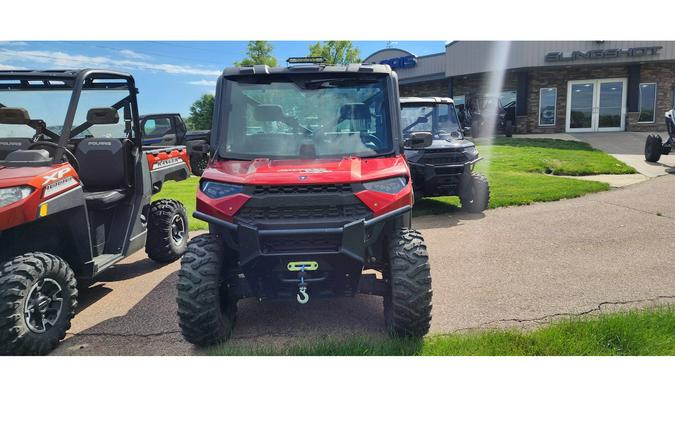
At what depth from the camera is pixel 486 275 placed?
5.45 meters

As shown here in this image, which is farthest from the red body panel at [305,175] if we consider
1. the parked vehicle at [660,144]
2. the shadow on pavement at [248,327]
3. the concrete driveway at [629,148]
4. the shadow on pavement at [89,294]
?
the parked vehicle at [660,144]

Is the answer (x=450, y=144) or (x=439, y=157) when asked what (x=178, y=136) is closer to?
(x=439, y=157)

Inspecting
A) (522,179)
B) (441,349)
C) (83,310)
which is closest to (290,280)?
(441,349)

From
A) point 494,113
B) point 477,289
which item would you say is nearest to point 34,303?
point 477,289

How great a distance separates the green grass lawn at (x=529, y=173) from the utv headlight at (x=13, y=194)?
2656mm

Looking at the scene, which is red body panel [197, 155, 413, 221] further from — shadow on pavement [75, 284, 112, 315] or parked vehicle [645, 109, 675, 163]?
parked vehicle [645, 109, 675, 163]

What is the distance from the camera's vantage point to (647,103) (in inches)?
836

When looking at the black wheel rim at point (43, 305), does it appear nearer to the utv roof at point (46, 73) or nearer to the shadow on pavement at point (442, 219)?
the utv roof at point (46, 73)

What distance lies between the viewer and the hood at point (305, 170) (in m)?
3.53

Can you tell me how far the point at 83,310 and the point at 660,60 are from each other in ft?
76.2

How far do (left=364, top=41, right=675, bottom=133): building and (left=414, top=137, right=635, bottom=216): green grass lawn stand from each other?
496cm

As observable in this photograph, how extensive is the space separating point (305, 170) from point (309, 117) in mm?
628

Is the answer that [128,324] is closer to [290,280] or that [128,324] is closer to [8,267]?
[8,267]

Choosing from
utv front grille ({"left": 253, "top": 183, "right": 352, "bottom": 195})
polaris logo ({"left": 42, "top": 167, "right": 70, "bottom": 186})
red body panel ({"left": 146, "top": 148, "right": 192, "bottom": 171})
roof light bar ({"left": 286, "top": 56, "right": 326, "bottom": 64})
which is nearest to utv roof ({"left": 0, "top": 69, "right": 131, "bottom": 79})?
polaris logo ({"left": 42, "top": 167, "right": 70, "bottom": 186})
